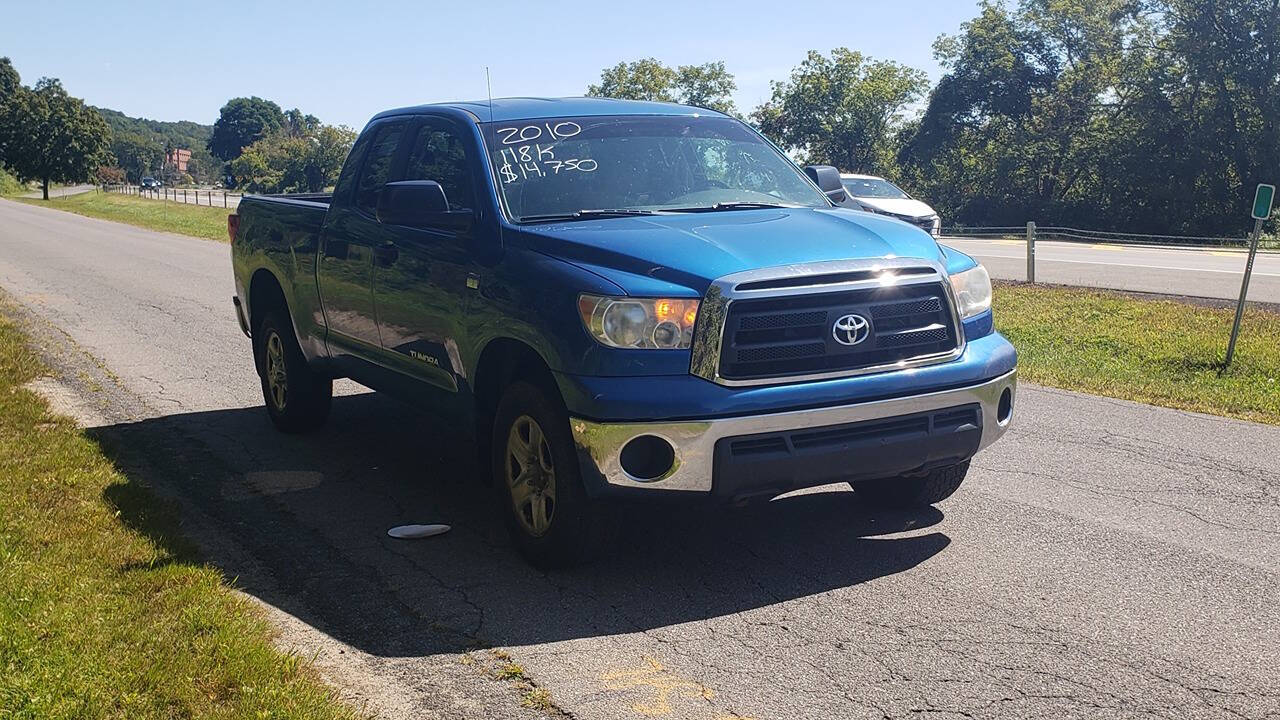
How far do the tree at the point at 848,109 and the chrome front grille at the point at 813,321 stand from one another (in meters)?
81.3

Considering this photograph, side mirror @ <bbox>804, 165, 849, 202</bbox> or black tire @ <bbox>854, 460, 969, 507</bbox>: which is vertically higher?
side mirror @ <bbox>804, 165, 849, 202</bbox>

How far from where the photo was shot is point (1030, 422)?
27.9ft

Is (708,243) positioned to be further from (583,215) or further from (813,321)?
(583,215)

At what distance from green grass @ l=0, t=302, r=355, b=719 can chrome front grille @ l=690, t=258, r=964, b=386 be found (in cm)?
184

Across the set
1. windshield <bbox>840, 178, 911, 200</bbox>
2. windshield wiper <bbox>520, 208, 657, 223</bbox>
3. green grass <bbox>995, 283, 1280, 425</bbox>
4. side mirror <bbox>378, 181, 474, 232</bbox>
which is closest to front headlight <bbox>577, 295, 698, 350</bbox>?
windshield wiper <bbox>520, 208, 657, 223</bbox>

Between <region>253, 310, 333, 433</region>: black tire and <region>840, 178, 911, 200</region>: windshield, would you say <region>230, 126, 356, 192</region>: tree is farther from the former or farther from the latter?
<region>253, 310, 333, 433</region>: black tire

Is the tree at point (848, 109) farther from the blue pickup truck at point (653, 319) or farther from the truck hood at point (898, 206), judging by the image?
the blue pickup truck at point (653, 319)

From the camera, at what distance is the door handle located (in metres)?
6.38

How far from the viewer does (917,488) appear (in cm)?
609

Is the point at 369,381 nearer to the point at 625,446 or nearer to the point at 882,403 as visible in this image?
the point at 625,446

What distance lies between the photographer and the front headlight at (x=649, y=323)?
15.8ft

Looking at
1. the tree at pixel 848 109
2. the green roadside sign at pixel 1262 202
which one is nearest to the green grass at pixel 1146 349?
the green roadside sign at pixel 1262 202

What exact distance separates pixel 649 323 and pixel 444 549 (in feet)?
5.21

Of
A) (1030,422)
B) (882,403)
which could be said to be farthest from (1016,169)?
(882,403)
